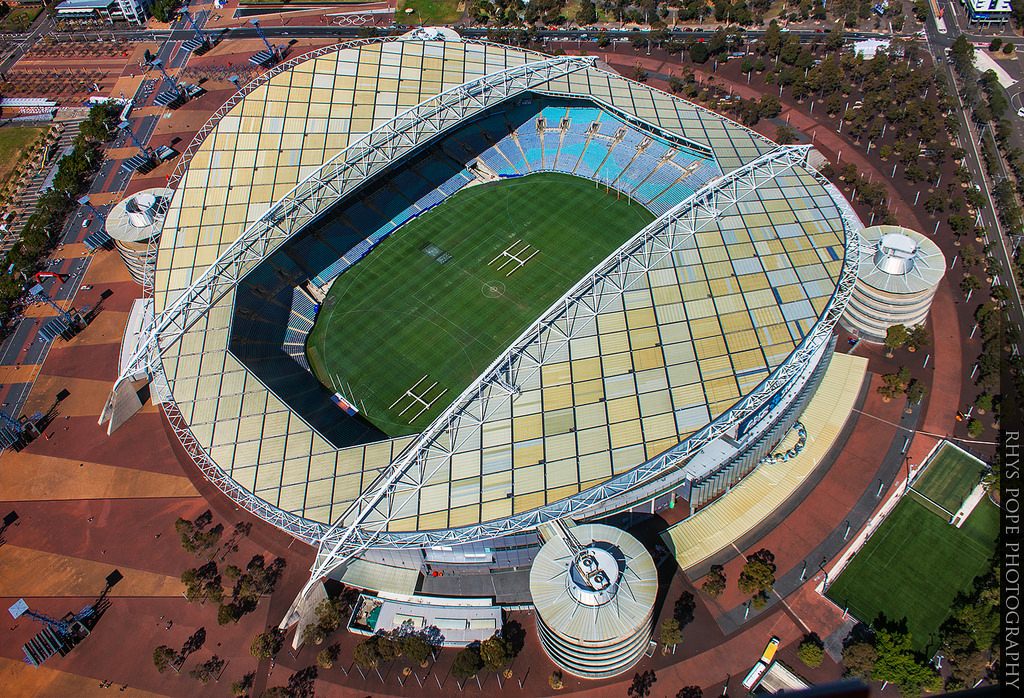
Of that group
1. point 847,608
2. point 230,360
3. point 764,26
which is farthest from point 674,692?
point 764,26

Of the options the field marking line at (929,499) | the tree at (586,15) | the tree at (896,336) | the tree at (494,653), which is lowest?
the field marking line at (929,499)

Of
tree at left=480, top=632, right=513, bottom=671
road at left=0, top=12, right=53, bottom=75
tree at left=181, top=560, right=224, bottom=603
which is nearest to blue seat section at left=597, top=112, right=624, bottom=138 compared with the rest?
tree at left=480, top=632, right=513, bottom=671

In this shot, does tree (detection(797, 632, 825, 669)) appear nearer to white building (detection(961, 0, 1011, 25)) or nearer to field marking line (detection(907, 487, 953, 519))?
field marking line (detection(907, 487, 953, 519))

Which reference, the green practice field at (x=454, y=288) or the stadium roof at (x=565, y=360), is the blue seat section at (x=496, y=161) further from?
the stadium roof at (x=565, y=360)

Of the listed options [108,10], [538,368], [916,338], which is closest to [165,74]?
[108,10]

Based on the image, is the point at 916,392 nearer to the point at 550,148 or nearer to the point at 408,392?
the point at 408,392

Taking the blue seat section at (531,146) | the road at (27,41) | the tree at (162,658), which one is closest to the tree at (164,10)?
the road at (27,41)
